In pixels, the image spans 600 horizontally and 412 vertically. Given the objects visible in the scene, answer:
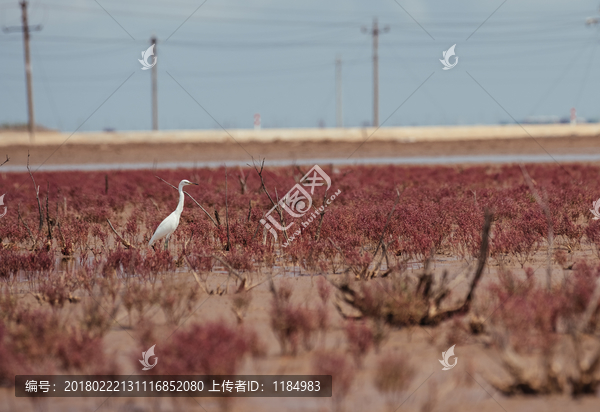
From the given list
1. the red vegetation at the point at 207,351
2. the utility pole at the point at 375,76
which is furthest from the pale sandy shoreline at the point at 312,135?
the red vegetation at the point at 207,351

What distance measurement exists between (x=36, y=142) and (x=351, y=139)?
20991mm

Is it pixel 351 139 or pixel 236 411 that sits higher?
pixel 351 139

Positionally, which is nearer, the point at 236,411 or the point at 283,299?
the point at 236,411

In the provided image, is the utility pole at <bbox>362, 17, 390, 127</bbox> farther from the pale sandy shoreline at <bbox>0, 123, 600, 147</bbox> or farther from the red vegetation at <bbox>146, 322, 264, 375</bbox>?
the red vegetation at <bbox>146, 322, 264, 375</bbox>

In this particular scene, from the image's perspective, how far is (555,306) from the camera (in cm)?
529

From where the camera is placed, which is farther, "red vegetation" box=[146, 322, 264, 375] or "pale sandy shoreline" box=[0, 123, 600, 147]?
"pale sandy shoreline" box=[0, 123, 600, 147]

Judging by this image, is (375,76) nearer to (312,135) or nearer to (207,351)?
(312,135)

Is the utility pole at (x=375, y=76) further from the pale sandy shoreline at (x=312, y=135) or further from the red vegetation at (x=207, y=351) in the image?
the red vegetation at (x=207, y=351)

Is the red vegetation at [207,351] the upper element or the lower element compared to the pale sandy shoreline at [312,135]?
lower

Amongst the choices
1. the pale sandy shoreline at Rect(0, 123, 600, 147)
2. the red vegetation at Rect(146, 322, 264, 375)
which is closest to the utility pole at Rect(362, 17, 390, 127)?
the pale sandy shoreline at Rect(0, 123, 600, 147)

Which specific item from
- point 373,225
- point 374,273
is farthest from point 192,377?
point 373,225

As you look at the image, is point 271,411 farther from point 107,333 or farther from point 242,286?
point 242,286

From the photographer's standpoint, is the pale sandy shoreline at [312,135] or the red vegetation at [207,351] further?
the pale sandy shoreline at [312,135]

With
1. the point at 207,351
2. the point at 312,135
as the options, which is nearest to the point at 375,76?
the point at 312,135
